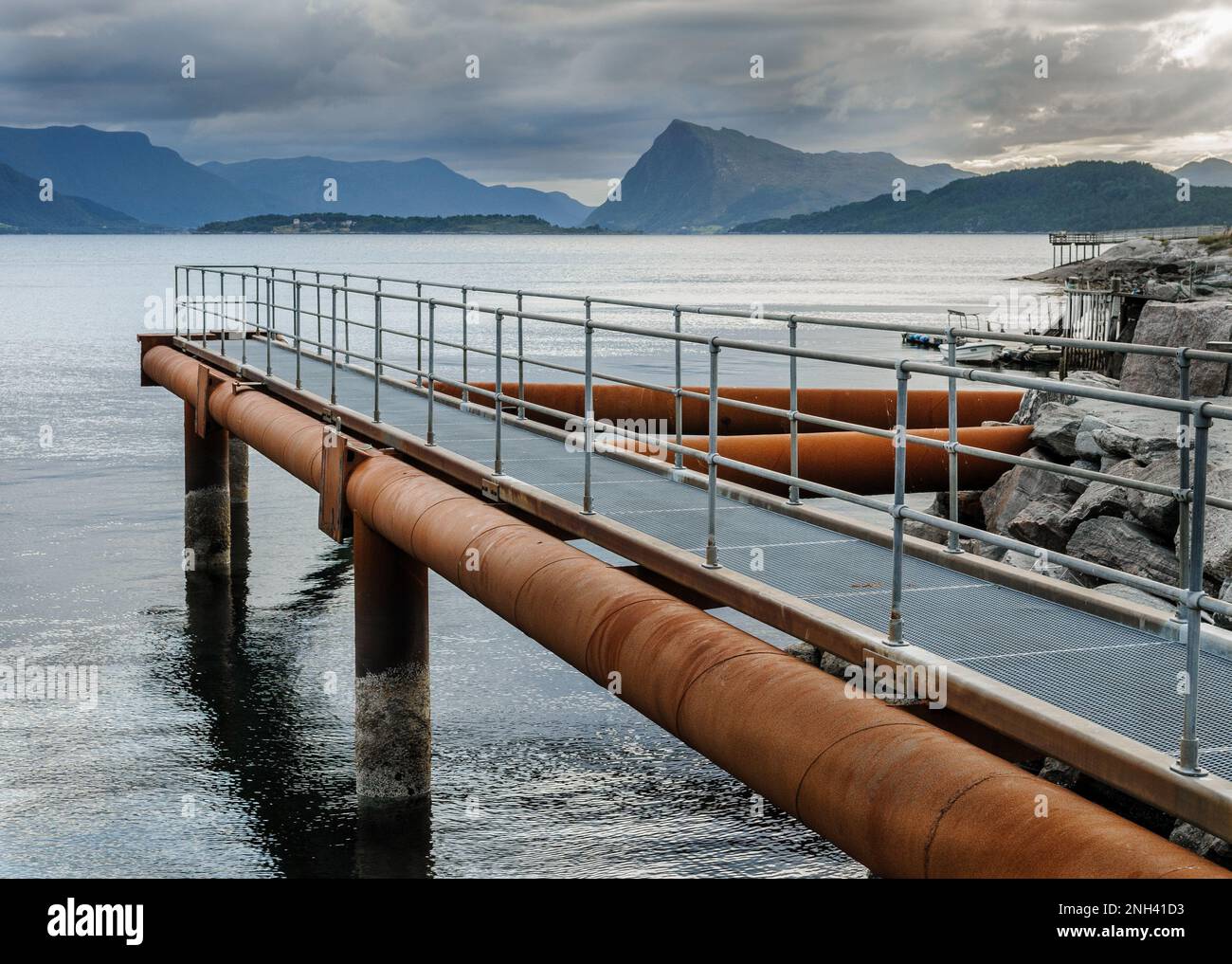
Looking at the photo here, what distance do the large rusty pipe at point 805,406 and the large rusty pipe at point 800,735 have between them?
25.8 feet

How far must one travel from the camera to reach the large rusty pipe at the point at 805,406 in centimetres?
1634

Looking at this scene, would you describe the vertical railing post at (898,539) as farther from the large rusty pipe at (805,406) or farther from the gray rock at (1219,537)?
the large rusty pipe at (805,406)

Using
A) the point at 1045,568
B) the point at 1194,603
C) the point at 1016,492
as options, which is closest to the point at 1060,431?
the point at 1016,492

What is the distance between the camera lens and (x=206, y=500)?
20.4m

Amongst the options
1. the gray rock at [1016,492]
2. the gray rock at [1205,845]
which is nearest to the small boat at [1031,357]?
the gray rock at [1016,492]

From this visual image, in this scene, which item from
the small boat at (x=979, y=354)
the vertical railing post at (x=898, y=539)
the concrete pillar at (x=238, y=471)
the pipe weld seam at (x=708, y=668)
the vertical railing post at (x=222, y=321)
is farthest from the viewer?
the small boat at (x=979, y=354)

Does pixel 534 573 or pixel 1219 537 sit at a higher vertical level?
pixel 534 573

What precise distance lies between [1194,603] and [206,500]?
18334 mm

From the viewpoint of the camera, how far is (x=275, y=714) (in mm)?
14766

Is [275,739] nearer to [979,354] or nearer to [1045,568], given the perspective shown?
[1045,568]

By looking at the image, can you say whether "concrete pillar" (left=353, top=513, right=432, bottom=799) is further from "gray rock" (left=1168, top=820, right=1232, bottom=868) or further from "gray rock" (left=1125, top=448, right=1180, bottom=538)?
"gray rock" (left=1125, top=448, right=1180, bottom=538)

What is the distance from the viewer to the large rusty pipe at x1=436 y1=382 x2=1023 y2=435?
53.6 ft

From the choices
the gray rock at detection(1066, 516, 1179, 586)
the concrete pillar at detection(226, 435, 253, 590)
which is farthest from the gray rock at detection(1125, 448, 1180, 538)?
the concrete pillar at detection(226, 435, 253, 590)
